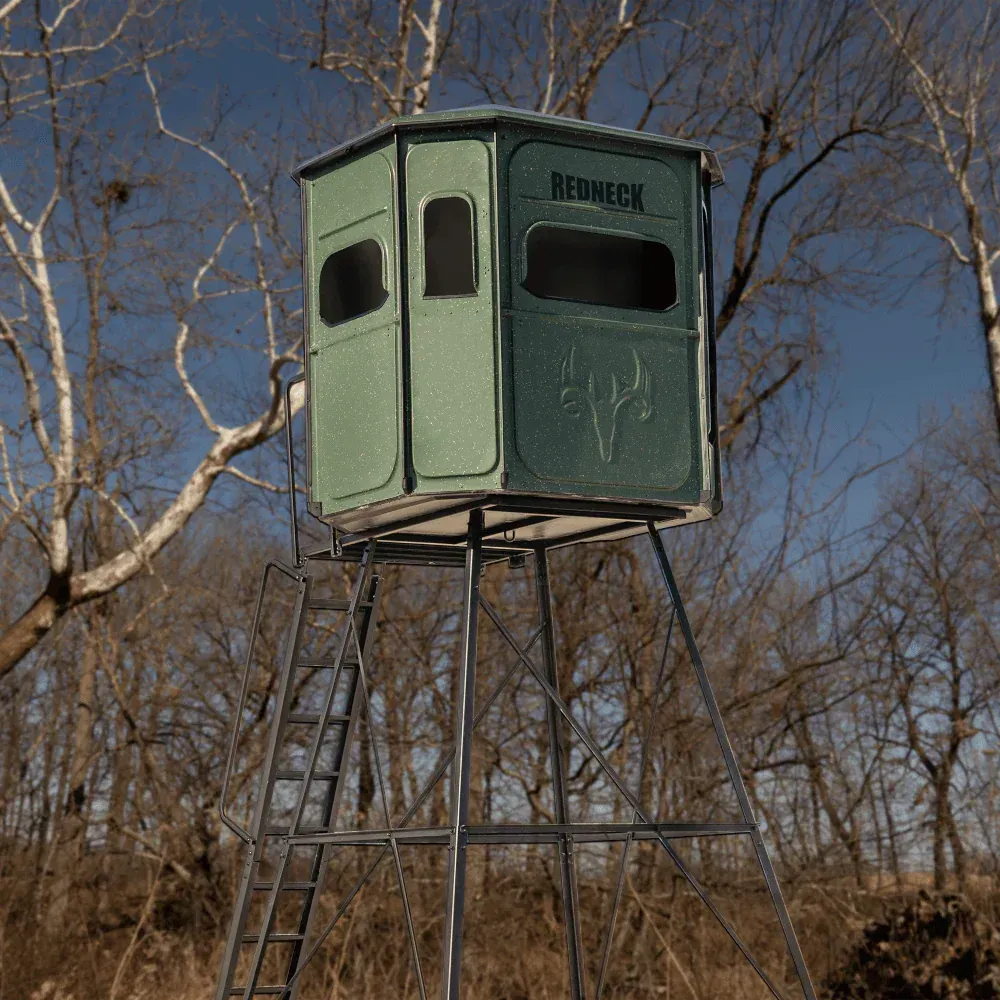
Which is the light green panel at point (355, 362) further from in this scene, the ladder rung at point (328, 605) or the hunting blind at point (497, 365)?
the ladder rung at point (328, 605)

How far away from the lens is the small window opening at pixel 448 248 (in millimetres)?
6027

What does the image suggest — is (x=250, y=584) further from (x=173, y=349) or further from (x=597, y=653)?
(x=597, y=653)

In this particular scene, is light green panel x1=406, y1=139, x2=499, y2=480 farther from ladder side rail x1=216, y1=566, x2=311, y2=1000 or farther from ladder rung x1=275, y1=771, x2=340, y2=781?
ladder rung x1=275, y1=771, x2=340, y2=781

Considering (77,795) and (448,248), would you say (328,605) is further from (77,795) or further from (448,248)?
(77,795)

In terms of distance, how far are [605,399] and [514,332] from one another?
0.50 meters

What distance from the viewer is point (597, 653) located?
14.6 m

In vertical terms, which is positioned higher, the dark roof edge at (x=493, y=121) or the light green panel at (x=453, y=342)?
the dark roof edge at (x=493, y=121)

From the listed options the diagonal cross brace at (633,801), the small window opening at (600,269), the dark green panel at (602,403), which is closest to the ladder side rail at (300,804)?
the diagonal cross brace at (633,801)

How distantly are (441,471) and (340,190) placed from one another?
159 centimetres

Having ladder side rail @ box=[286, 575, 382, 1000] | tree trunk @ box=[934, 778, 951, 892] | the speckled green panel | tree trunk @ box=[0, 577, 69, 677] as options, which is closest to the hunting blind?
the speckled green panel

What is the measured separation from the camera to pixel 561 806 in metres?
7.82

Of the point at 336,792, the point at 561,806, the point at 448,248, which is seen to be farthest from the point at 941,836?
the point at 448,248

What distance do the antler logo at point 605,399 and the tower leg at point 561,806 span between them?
157 centimetres

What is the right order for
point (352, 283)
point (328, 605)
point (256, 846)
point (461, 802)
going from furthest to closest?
point (328, 605) < point (256, 846) < point (352, 283) < point (461, 802)
